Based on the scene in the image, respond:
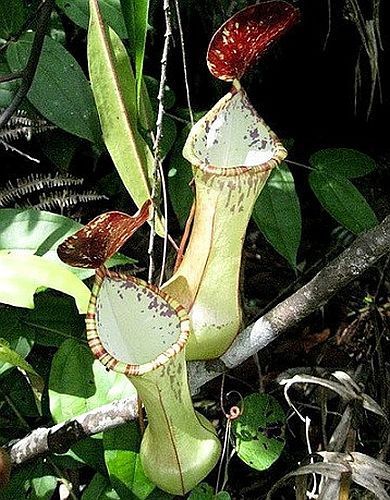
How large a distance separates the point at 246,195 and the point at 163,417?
35cm

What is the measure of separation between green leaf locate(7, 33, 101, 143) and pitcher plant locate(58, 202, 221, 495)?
0.38 meters

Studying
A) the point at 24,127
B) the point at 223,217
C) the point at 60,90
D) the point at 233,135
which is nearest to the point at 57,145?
the point at 24,127

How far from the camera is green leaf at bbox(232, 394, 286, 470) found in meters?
1.24

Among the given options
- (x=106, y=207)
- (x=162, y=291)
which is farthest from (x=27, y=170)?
(x=162, y=291)

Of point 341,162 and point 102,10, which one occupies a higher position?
point 102,10

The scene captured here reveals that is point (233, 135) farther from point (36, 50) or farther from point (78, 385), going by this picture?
point (78, 385)

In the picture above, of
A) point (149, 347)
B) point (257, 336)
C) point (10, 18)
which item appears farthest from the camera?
point (10, 18)

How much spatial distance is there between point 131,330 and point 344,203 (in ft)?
1.67

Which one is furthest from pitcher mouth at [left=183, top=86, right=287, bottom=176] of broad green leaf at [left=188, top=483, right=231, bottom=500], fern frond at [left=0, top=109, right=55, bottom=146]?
broad green leaf at [left=188, top=483, right=231, bottom=500]

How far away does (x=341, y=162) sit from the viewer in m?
1.47

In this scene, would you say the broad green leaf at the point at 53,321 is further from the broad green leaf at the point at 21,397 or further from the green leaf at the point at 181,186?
the green leaf at the point at 181,186

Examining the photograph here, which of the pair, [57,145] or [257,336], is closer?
[257,336]

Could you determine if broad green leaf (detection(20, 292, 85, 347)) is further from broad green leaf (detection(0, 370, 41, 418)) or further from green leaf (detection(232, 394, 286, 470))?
green leaf (detection(232, 394, 286, 470))

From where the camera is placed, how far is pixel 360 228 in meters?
1.37
